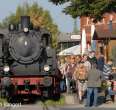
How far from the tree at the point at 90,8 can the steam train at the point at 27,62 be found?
5.05 meters

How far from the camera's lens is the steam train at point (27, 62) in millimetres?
21625

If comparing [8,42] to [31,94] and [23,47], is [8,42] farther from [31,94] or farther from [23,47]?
[31,94]

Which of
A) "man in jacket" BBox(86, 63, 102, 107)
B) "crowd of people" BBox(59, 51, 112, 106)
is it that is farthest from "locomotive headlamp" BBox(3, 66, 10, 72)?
"man in jacket" BBox(86, 63, 102, 107)

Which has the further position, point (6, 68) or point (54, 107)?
point (6, 68)

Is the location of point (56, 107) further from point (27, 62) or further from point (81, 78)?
point (27, 62)

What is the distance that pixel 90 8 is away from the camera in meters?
27.7

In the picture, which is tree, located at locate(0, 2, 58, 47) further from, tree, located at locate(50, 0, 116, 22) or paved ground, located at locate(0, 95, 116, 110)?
paved ground, located at locate(0, 95, 116, 110)

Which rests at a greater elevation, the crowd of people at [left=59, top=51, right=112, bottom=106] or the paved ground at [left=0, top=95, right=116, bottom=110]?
the crowd of people at [left=59, top=51, right=112, bottom=106]

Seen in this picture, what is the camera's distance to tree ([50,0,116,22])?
26719 mm

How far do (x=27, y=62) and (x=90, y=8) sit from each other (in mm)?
6806

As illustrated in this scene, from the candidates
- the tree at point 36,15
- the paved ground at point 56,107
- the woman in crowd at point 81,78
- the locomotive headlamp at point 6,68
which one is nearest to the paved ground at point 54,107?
the paved ground at point 56,107

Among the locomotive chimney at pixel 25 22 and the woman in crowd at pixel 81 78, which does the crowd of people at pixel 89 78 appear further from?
the locomotive chimney at pixel 25 22

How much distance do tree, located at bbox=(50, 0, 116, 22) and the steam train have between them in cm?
505

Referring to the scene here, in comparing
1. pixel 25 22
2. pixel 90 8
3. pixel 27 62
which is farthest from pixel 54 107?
pixel 90 8
